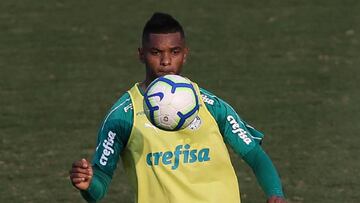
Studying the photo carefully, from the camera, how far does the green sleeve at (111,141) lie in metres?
7.69

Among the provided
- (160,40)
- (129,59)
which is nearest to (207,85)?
(129,59)

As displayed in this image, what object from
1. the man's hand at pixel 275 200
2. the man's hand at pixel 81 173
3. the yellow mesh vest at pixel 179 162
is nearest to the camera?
the man's hand at pixel 81 173

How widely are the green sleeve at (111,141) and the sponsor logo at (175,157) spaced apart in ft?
A: 0.71

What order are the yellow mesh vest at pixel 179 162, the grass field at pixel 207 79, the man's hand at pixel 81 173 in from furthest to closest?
the grass field at pixel 207 79 → the yellow mesh vest at pixel 179 162 → the man's hand at pixel 81 173

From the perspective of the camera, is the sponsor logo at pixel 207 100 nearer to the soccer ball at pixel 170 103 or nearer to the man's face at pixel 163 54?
the man's face at pixel 163 54

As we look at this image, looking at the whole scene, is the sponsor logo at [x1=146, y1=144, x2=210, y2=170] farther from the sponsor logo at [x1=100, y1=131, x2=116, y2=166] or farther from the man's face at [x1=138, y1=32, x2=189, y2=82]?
the man's face at [x1=138, y1=32, x2=189, y2=82]

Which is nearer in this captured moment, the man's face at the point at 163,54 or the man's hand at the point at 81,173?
the man's hand at the point at 81,173

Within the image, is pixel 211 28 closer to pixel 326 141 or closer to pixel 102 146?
pixel 326 141

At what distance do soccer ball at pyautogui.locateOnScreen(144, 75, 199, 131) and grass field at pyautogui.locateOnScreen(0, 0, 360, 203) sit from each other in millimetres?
5358

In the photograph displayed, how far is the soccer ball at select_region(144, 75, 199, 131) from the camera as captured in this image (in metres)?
7.25

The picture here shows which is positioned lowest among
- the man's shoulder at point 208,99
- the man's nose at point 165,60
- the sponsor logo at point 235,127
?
the sponsor logo at point 235,127

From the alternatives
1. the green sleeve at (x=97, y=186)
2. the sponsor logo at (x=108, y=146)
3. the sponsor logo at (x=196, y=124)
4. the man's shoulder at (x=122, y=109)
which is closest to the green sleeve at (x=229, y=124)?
the sponsor logo at (x=196, y=124)

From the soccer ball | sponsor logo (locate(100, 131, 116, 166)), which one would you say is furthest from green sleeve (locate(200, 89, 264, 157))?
sponsor logo (locate(100, 131, 116, 166))

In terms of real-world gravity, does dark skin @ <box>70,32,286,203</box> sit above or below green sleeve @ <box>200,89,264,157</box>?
above
